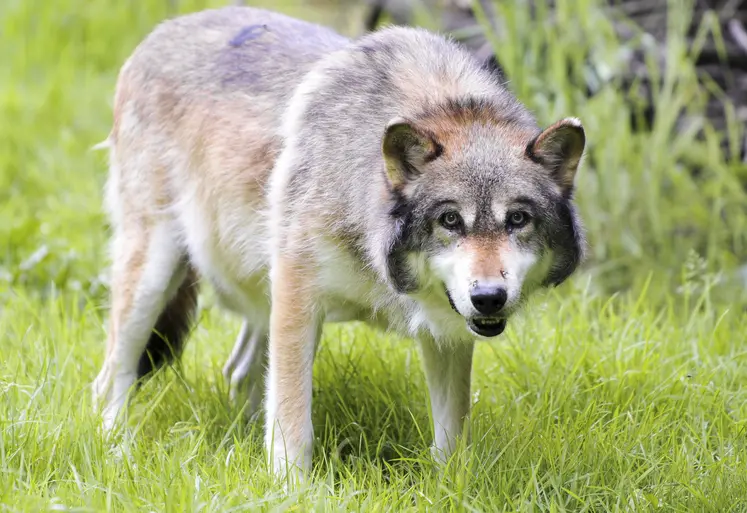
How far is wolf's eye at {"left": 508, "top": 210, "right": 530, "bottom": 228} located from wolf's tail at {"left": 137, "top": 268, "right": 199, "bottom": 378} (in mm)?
1831

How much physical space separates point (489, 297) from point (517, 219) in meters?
0.34

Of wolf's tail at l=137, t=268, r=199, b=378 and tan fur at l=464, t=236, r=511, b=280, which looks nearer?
tan fur at l=464, t=236, r=511, b=280

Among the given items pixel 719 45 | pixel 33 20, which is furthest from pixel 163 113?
pixel 33 20

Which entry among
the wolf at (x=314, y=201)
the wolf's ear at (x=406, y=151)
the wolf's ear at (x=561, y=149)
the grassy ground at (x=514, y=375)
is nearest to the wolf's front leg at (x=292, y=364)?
the wolf at (x=314, y=201)

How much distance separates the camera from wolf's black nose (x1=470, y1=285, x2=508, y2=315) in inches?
119

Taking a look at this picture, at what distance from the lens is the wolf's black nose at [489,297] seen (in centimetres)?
302

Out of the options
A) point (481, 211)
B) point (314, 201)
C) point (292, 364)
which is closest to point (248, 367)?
point (292, 364)

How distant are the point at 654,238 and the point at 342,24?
5.72 m

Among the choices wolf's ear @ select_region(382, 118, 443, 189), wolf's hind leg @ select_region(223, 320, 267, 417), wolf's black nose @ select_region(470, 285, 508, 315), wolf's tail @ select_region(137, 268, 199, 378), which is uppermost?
wolf's ear @ select_region(382, 118, 443, 189)

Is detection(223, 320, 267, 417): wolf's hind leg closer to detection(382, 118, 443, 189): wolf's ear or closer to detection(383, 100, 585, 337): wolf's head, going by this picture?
detection(383, 100, 585, 337): wolf's head

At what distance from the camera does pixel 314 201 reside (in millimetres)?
3670

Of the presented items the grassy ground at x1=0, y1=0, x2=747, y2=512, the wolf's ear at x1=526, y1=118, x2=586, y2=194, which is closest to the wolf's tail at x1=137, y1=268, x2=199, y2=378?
the grassy ground at x1=0, y1=0, x2=747, y2=512

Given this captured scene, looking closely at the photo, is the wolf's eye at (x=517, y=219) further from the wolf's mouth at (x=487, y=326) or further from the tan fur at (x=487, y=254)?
the wolf's mouth at (x=487, y=326)

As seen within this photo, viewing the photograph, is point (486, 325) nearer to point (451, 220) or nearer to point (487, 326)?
point (487, 326)
